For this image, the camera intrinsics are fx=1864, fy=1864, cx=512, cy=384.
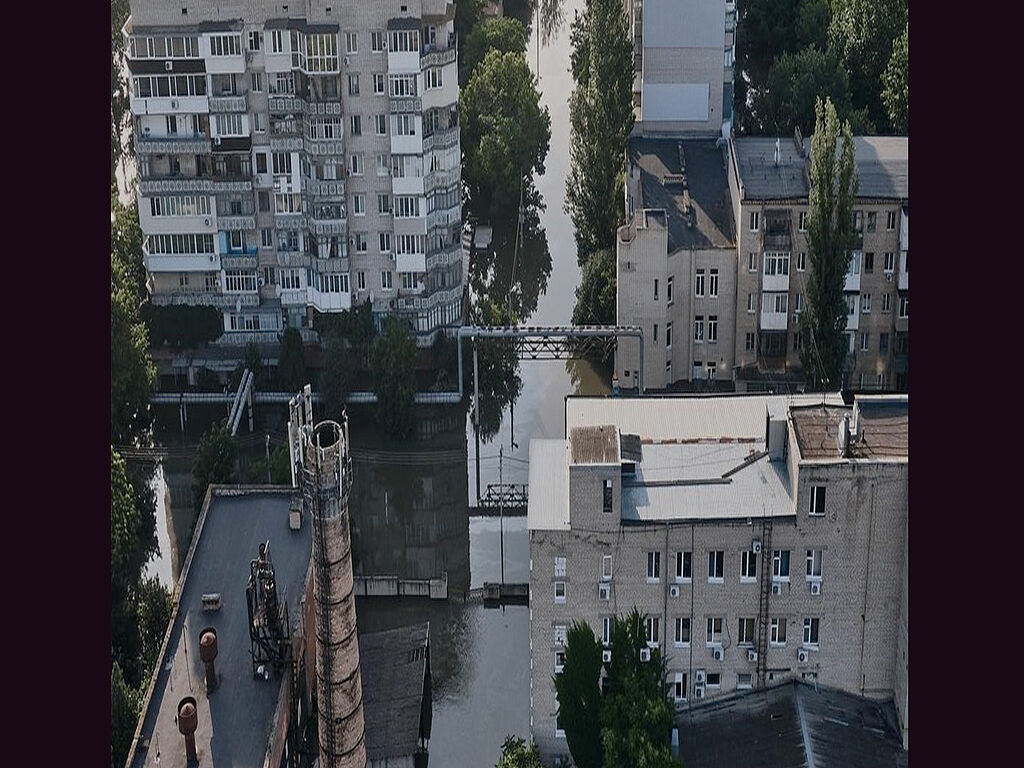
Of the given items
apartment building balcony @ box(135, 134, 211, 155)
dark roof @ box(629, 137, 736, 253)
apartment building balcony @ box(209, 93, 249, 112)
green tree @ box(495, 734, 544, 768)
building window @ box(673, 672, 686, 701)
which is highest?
apartment building balcony @ box(209, 93, 249, 112)

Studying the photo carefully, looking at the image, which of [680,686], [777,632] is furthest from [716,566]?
[680,686]

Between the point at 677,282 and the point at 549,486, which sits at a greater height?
the point at 677,282

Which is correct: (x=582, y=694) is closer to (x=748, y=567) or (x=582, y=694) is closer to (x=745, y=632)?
(x=745, y=632)

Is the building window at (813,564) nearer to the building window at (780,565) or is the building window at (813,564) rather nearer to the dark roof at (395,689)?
the building window at (780,565)

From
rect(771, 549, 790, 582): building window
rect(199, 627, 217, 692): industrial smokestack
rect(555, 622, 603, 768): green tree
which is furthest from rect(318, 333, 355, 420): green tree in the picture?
rect(771, 549, 790, 582): building window

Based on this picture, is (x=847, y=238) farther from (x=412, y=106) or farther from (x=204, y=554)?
(x=204, y=554)

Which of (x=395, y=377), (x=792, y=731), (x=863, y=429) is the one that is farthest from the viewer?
(x=395, y=377)

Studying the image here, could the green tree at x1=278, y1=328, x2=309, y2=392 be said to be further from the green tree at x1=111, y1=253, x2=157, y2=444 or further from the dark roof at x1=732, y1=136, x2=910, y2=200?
the dark roof at x1=732, y1=136, x2=910, y2=200
